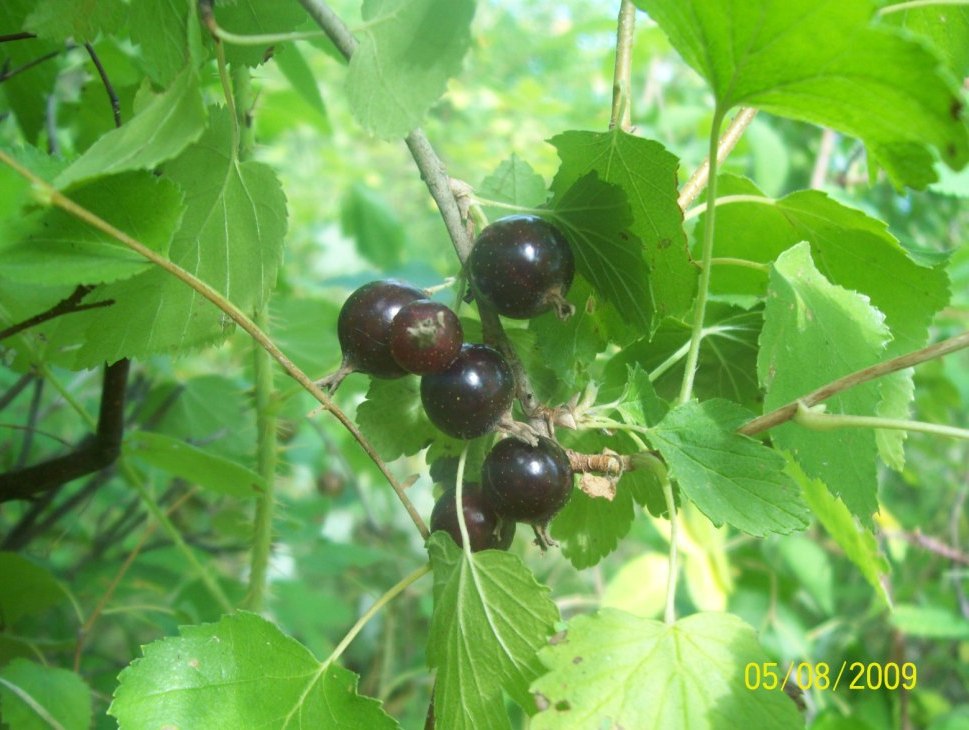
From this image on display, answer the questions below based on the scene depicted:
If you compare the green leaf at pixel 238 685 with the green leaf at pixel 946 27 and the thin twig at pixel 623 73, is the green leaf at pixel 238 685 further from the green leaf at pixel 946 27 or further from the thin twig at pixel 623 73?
the green leaf at pixel 946 27

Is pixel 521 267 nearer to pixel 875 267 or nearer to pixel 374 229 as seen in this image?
pixel 875 267

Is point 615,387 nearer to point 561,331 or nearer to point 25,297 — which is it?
point 561,331

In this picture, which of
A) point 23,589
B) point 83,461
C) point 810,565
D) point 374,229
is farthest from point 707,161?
point 374,229

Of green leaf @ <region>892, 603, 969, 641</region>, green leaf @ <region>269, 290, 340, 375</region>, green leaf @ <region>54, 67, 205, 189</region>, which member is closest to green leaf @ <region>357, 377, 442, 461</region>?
green leaf @ <region>54, 67, 205, 189</region>

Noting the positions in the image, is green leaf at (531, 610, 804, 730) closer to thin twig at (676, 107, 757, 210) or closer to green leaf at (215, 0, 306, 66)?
thin twig at (676, 107, 757, 210)

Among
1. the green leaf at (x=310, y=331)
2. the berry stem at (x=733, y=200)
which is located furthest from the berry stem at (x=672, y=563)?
the green leaf at (x=310, y=331)
